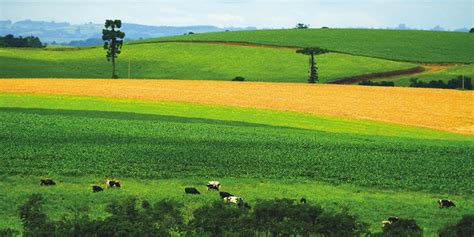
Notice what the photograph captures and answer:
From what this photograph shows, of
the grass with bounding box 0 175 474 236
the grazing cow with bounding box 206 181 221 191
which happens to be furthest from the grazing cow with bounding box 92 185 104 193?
the grazing cow with bounding box 206 181 221 191

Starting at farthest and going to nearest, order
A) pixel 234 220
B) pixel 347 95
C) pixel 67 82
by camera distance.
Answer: pixel 67 82
pixel 347 95
pixel 234 220

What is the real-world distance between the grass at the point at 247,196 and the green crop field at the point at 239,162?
0.05m

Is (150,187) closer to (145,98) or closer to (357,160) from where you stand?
(357,160)

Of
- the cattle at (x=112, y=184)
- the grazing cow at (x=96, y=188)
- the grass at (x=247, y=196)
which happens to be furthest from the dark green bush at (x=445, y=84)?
the grazing cow at (x=96, y=188)

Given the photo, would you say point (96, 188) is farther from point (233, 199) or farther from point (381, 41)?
point (381, 41)

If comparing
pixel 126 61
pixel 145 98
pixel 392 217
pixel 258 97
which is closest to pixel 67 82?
pixel 145 98

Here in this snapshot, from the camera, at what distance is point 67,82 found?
8900 centimetres

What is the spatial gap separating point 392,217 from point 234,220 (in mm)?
7230

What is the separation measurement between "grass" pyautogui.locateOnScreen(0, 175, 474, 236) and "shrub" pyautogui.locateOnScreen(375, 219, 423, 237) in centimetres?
259

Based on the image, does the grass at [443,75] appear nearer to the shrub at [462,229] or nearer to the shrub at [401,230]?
the shrub at [401,230]

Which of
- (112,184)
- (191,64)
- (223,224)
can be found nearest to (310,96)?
(191,64)

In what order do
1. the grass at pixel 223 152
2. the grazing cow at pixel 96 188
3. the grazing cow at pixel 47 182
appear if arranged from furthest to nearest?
the grass at pixel 223 152 → the grazing cow at pixel 47 182 → the grazing cow at pixel 96 188

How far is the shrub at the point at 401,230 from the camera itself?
845 inches

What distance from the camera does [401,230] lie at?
22.0 metres
